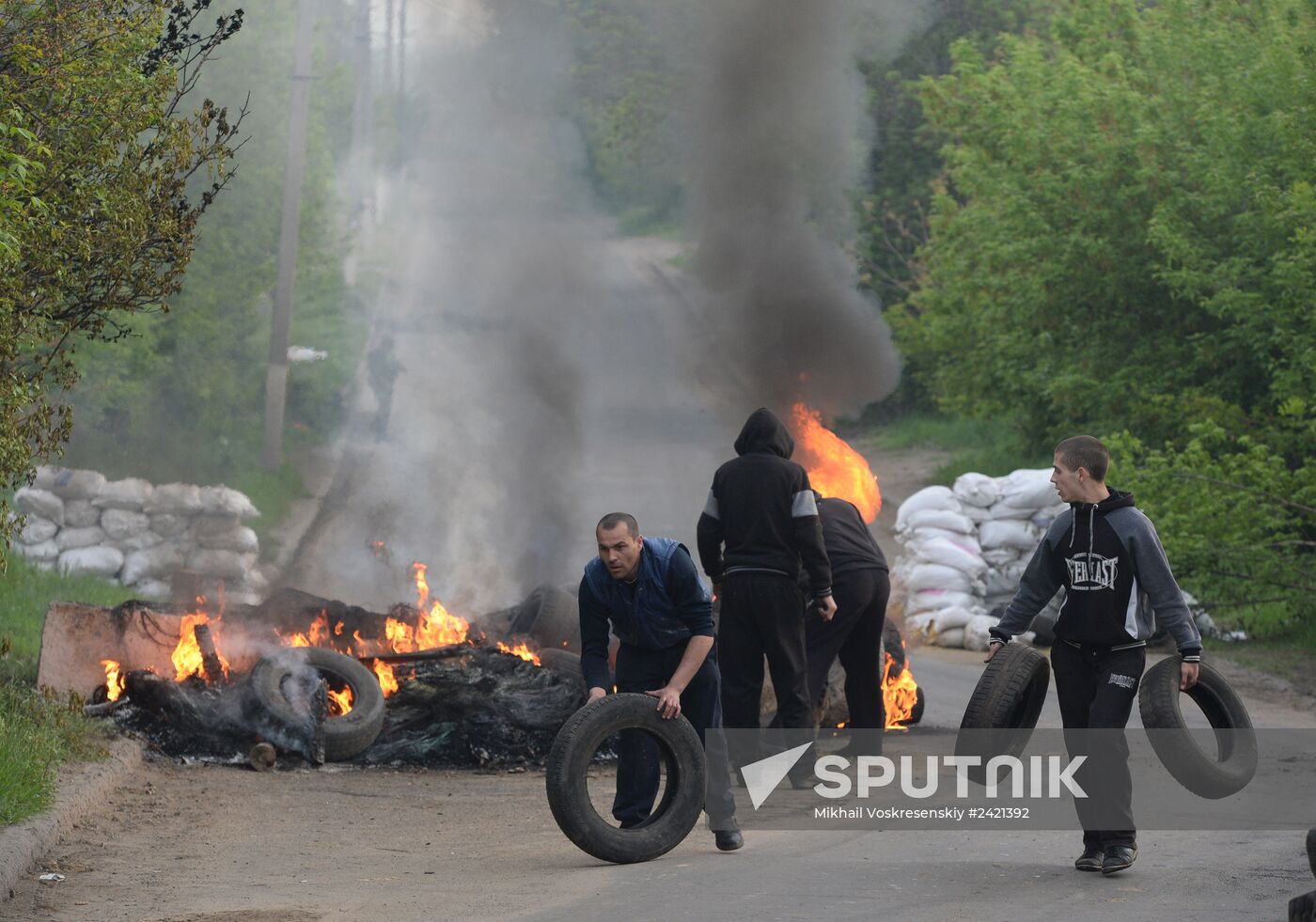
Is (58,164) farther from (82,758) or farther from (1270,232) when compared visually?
(1270,232)

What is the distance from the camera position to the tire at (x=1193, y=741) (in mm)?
6129

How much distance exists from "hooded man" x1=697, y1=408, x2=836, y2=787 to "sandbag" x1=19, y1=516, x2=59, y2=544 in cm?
1124

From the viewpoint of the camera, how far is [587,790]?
6.37 metres

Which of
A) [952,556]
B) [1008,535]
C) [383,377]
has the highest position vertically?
[383,377]

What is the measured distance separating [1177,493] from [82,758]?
9547mm

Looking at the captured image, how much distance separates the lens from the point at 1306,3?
1814 cm

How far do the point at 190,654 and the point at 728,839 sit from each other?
494 centimetres

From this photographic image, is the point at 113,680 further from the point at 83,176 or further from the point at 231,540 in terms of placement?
the point at 231,540

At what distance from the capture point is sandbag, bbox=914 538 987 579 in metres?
15.6

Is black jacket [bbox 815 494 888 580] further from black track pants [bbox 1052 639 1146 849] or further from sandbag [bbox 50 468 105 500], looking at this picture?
sandbag [bbox 50 468 105 500]

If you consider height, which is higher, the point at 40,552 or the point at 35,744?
the point at 40,552

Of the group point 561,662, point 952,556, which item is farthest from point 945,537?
point 561,662

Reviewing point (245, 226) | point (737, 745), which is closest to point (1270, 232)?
point (737, 745)

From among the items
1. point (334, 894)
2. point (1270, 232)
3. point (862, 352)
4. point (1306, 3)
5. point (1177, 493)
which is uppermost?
point (1306, 3)
